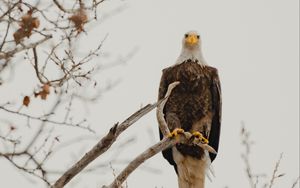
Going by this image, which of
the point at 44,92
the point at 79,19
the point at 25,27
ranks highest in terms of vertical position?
the point at 79,19

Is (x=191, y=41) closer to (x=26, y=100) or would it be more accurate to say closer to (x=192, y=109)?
(x=192, y=109)

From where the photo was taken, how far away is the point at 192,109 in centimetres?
768

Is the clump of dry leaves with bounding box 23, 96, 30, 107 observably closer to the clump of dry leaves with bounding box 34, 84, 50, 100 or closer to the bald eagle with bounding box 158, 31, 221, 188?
the clump of dry leaves with bounding box 34, 84, 50, 100

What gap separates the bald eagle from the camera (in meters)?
7.68

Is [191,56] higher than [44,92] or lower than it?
higher

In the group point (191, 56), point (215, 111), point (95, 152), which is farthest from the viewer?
point (191, 56)

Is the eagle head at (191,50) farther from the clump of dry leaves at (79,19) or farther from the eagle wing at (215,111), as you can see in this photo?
the clump of dry leaves at (79,19)

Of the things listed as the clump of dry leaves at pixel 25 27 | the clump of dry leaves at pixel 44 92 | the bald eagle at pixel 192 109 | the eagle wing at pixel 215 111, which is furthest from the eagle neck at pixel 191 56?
the clump of dry leaves at pixel 25 27

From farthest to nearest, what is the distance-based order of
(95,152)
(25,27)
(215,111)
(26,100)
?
(215,111), (26,100), (95,152), (25,27)

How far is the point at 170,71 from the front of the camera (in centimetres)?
789

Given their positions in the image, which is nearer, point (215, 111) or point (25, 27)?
point (25, 27)

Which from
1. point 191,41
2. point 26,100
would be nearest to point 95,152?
point 26,100

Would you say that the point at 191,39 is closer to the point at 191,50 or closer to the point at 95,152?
the point at 191,50

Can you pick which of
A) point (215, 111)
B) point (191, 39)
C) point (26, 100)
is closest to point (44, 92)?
point (26, 100)
